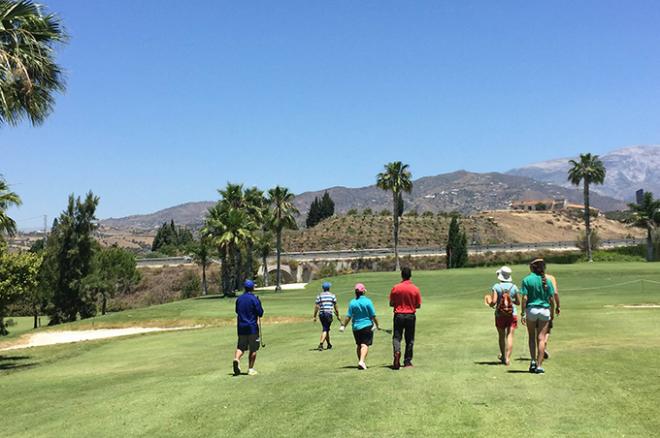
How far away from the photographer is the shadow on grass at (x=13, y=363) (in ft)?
75.5

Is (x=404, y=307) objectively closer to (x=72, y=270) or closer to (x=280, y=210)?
(x=280, y=210)

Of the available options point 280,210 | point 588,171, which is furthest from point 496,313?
point 588,171

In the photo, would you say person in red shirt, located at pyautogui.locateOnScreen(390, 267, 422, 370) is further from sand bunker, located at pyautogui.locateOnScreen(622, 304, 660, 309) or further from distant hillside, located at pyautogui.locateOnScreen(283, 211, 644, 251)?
distant hillside, located at pyautogui.locateOnScreen(283, 211, 644, 251)

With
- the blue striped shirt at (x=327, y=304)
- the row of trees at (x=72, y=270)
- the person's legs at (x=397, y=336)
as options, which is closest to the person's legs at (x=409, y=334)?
the person's legs at (x=397, y=336)

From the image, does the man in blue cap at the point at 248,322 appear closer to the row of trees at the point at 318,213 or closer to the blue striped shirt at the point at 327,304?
the blue striped shirt at the point at 327,304

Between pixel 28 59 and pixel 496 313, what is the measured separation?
45.1 feet

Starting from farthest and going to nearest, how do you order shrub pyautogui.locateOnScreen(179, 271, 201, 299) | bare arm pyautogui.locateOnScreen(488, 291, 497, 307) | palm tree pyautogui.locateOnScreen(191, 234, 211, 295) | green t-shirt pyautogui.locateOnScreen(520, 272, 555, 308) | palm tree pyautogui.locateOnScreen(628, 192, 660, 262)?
shrub pyautogui.locateOnScreen(179, 271, 201, 299) → palm tree pyautogui.locateOnScreen(628, 192, 660, 262) → palm tree pyautogui.locateOnScreen(191, 234, 211, 295) → bare arm pyautogui.locateOnScreen(488, 291, 497, 307) → green t-shirt pyautogui.locateOnScreen(520, 272, 555, 308)

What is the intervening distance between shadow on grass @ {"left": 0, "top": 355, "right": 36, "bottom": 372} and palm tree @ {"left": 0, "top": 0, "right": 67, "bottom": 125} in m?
11.1

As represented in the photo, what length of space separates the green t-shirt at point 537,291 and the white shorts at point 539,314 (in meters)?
0.08

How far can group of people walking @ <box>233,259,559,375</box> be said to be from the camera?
12.0m

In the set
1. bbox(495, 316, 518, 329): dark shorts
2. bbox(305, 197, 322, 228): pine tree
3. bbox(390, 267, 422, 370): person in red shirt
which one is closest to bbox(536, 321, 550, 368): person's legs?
bbox(495, 316, 518, 329): dark shorts

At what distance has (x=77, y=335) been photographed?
37906 millimetres

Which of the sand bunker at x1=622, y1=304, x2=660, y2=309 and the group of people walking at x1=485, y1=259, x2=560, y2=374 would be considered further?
the sand bunker at x1=622, y1=304, x2=660, y2=309

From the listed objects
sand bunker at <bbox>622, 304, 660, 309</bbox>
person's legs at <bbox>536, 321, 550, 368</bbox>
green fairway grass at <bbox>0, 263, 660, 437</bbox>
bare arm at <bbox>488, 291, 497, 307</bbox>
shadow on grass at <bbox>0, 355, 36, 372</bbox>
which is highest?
bare arm at <bbox>488, 291, 497, 307</bbox>
